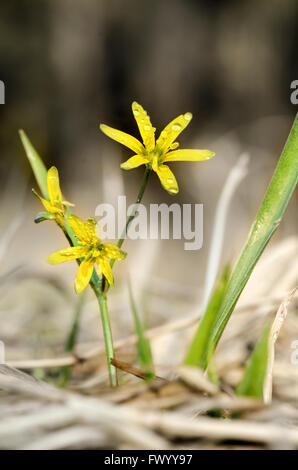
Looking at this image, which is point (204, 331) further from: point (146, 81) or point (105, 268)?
point (146, 81)

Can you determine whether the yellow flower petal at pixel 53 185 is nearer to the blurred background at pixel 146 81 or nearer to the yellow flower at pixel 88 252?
the yellow flower at pixel 88 252

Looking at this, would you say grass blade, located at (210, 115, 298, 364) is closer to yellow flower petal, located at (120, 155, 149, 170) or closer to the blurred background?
yellow flower petal, located at (120, 155, 149, 170)

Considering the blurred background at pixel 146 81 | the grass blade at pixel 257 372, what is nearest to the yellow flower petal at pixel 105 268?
the grass blade at pixel 257 372

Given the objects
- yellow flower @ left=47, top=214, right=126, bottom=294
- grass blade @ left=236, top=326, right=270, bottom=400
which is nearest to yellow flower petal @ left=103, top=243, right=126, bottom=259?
yellow flower @ left=47, top=214, right=126, bottom=294

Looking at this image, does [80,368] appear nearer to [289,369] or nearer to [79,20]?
[289,369]

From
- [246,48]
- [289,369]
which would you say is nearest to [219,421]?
[289,369]

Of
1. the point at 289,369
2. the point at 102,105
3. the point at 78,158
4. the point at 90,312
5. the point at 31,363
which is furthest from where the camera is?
the point at 78,158
